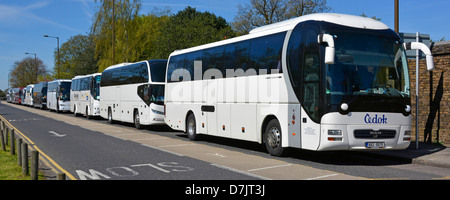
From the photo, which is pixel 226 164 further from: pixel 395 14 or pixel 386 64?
pixel 395 14

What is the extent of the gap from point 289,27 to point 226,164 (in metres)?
3.80

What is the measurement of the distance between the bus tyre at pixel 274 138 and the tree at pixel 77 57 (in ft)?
208

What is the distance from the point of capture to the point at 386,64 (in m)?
10.7

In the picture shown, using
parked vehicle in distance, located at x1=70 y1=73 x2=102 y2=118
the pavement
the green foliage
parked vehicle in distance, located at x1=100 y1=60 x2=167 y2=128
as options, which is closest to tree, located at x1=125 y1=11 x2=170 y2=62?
the green foliage

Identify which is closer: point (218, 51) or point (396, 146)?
point (396, 146)

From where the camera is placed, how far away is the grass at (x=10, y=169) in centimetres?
888

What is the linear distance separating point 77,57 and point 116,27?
33.9 meters

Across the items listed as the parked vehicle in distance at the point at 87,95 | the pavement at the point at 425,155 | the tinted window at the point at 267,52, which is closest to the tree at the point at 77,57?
the parked vehicle in distance at the point at 87,95

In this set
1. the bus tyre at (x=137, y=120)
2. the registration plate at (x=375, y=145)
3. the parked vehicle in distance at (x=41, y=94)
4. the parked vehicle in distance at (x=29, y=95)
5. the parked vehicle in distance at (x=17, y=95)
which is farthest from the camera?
the parked vehicle in distance at (x=17, y=95)

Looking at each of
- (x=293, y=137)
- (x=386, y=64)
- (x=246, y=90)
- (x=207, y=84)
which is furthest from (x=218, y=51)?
(x=386, y=64)

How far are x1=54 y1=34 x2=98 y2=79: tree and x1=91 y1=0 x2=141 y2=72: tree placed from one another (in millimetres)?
26273

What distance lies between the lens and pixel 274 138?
39.7ft

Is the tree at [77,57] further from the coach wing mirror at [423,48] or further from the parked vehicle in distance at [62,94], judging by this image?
the coach wing mirror at [423,48]

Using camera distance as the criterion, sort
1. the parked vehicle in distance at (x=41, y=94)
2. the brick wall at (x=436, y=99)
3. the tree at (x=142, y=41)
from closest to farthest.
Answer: the brick wall at (x=436, y=99), the tree at (x=142, y=41), the parked vehicle in distance at (x=41, y=94)
